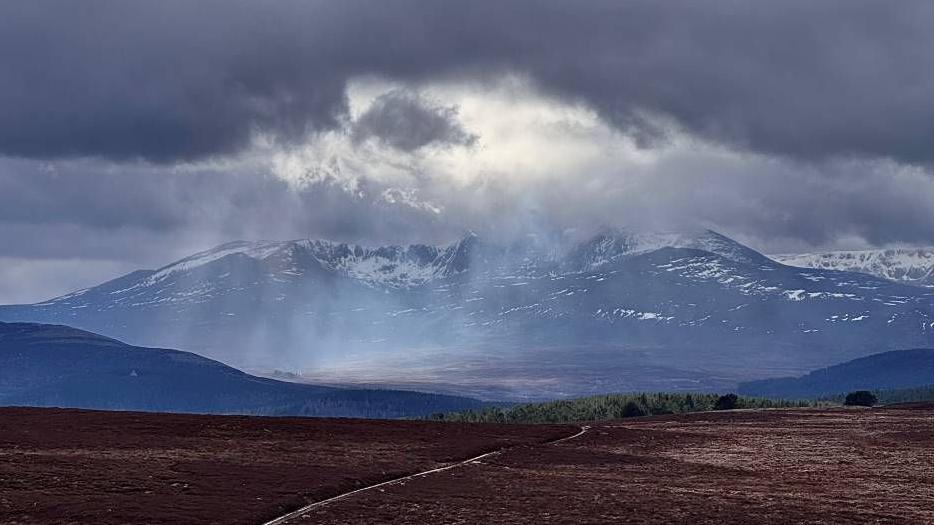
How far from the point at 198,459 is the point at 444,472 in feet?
50.7

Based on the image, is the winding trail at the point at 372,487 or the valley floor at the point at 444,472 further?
the valley floor at the point at 444,472

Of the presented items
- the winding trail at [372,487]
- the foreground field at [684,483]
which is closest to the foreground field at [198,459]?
the winding trail at [372,487]

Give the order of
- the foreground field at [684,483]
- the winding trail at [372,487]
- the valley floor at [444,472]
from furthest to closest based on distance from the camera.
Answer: the foreground field at [684,483] < the valley floor at [444,472] < the winding trail at [372,487]

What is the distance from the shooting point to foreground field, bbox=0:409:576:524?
175ft

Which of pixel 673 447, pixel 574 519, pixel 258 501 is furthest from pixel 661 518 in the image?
pixel 673 447

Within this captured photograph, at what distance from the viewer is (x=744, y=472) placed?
245ft

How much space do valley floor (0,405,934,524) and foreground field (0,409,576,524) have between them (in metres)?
0.15

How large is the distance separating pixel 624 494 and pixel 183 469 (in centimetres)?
2529

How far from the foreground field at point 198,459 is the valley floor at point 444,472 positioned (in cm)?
15

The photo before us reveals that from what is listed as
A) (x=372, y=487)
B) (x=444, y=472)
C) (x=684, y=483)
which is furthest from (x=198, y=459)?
(x=684, y=483)

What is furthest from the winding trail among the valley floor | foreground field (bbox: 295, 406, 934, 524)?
foreground field (bbox: 295, 406, 934, 524)

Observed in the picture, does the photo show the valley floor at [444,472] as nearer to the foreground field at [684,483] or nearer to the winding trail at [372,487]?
the foreground field at [684,483]

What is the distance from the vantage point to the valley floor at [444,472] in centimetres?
5434

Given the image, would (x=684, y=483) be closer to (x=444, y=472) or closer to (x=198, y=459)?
(x=444, y=472)
